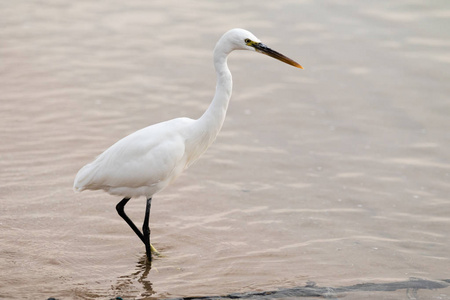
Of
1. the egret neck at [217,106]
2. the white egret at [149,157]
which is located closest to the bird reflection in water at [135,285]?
the white egret at [149,157]

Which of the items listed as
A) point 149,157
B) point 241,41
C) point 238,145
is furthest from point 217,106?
point 238,145

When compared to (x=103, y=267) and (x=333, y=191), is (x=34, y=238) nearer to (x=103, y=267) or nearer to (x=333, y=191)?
(x=103, y=267)

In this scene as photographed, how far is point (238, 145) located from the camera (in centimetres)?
802

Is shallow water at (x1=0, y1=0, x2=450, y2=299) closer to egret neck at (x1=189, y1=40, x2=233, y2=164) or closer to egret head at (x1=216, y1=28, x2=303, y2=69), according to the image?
egret neck at (x1=189, y1=40, x2=233, y2=164)

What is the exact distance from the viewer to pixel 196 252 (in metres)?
6.10

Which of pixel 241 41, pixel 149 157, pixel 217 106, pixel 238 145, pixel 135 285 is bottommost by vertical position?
pixel 135 285

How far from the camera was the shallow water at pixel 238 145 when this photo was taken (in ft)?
19.3

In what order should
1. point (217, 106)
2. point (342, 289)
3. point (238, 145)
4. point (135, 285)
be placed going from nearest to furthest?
1. point (342, 289)
2. point (135, 285)
3. point (217, 106)
4. point (238, 145)

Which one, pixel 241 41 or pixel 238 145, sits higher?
pixel 241 41

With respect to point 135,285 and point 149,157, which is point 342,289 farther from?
point 149,157

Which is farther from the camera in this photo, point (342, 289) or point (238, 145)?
point (238, 145)

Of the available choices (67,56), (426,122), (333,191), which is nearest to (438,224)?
(333,191)

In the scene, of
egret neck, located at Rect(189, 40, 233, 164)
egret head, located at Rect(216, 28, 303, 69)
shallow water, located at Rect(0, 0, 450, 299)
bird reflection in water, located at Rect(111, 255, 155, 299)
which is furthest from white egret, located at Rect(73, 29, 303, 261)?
shallow water, located at Rect(0, 0, 450, 299)

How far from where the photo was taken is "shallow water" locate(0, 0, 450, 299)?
5.89 metres
